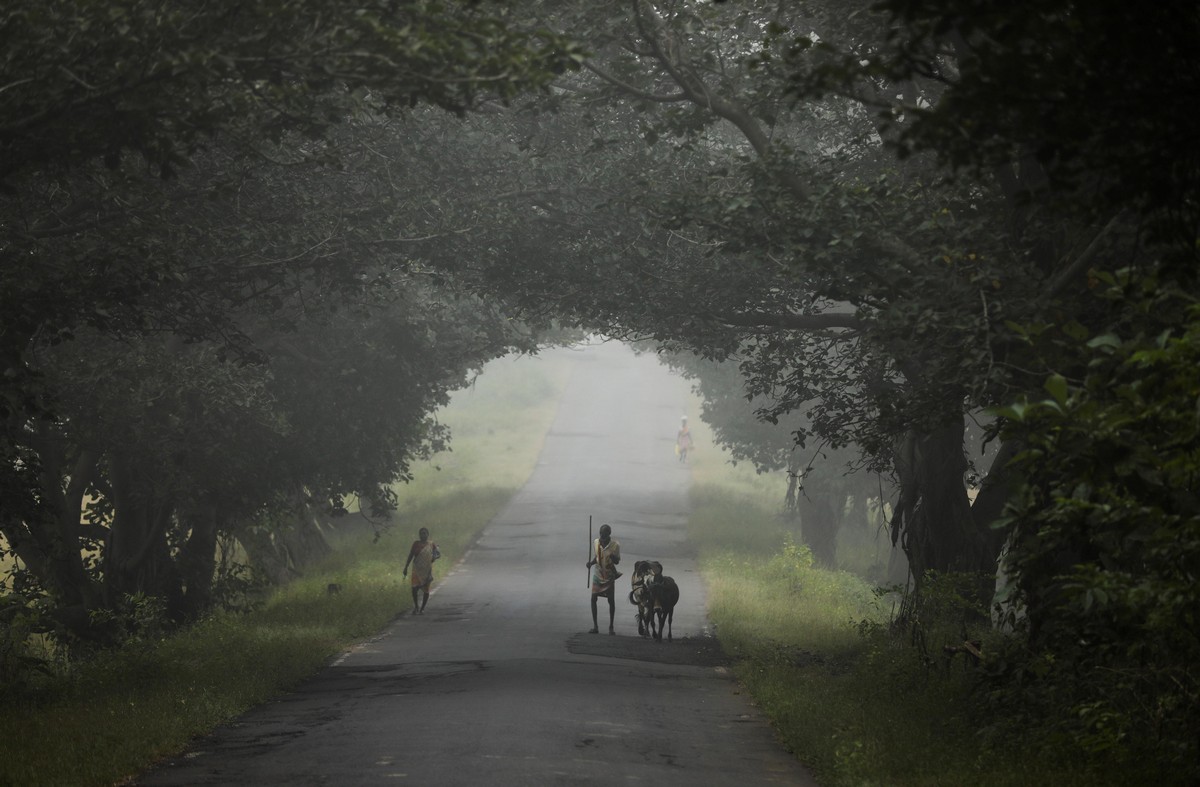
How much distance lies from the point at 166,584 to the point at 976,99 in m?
19.7

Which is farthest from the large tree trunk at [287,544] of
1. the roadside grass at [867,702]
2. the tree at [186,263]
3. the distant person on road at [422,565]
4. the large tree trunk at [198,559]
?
the roadside grass at [867,702]

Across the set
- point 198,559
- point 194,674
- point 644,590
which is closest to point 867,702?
point 194,674

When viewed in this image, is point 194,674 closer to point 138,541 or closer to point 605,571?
point 605,571

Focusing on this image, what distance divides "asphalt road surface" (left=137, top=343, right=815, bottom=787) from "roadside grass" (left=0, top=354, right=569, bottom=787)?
1.07 ft

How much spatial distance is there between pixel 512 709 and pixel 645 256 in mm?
8111

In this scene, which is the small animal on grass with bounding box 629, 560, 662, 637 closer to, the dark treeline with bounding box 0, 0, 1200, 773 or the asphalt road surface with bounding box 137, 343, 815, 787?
the asphalt road surface with bounding box 137, 343, 815, 787

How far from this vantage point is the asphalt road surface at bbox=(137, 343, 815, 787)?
976 centimetres

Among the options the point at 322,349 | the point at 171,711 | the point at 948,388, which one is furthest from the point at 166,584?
the point at 948,388

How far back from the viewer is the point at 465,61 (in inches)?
363

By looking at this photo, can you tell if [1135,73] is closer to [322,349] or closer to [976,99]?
[976,99]

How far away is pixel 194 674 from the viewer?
48.0 ft

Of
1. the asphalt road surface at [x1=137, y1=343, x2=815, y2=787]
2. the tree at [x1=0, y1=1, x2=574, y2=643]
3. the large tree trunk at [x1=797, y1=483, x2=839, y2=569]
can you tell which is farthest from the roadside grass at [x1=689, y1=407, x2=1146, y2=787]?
the large tree trunk at [x1=797, y1=483, x2=839, y2=569]

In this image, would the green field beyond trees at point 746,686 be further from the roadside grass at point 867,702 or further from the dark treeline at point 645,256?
the dark treeline at point 645,256

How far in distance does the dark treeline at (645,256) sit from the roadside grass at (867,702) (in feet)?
1.36
